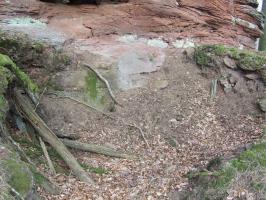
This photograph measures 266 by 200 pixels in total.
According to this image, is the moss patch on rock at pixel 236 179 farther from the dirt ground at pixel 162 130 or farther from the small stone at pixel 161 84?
the small stone at pixel 161 84

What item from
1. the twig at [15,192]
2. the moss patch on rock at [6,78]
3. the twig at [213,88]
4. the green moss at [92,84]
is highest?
the moss patch on rock at [6,78]

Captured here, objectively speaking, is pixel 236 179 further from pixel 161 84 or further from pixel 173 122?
pixel 161 84

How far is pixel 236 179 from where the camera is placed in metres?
6.55

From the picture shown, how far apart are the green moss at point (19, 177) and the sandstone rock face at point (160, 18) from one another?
16.6 feet

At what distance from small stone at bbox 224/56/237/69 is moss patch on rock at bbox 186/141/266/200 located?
371cm

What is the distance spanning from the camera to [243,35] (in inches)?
493

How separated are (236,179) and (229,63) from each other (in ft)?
15.9

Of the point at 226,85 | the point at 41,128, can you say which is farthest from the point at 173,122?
the point at 41,128

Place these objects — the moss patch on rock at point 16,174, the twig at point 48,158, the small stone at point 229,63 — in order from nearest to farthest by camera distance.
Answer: the moss patch on rock at point 16,174 < the twig at point 48,158 < the small stone at point 229,63

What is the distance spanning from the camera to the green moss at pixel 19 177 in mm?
5684

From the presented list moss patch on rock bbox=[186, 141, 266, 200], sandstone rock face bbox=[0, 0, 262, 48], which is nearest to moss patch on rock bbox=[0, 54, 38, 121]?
sandstone rock face bbox=[0, 0, 262, 48]

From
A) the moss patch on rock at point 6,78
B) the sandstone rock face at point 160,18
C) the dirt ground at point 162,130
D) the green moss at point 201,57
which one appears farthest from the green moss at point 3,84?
the green moss at point 201,57

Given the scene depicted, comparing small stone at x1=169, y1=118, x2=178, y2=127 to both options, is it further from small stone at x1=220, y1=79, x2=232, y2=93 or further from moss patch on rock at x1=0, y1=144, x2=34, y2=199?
moss patch on rock at x1=0, y1=144, x2=34, y2=199

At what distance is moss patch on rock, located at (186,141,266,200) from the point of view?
638 cm
